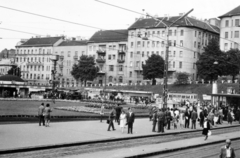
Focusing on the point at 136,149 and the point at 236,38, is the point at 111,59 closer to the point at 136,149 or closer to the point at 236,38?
the point at 236,38

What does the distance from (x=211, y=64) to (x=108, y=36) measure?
37530 mm

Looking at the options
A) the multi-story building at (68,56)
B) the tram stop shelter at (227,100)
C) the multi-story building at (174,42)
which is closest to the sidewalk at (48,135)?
the tram stop shelter at (227,100)

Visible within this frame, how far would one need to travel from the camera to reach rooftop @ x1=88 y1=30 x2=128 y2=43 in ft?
341

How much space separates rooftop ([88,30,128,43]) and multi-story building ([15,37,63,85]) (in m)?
13.4

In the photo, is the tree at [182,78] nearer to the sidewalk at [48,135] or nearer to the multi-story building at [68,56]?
the multi-story building at [68,56]

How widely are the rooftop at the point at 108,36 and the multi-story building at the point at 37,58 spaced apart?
13.4m

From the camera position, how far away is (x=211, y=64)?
78.5 metres

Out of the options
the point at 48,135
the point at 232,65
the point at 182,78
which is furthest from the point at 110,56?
the point at 48,135

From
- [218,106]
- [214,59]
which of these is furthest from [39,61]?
[218,106]

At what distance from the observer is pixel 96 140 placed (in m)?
19.8

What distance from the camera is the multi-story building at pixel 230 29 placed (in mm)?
87438

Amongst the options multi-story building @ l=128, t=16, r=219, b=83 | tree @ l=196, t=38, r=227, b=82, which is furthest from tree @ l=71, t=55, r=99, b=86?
tree @ l=196, t=38, r=227, b=82

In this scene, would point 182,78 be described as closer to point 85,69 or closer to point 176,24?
point 176,24

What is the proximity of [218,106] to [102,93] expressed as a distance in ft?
121
